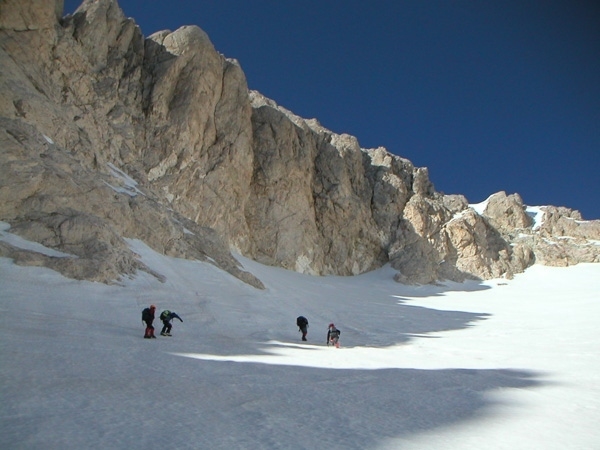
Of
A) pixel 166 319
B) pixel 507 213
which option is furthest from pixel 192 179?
pixel 507 213

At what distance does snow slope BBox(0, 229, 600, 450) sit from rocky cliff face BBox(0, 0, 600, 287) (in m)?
5.45

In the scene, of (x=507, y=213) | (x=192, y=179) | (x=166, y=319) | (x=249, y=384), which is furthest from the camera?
(x=507, y=213)

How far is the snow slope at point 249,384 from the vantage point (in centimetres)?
427

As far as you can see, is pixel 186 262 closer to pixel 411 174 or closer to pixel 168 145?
pixel 168 145

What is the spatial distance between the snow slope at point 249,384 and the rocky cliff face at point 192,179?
17.9ft

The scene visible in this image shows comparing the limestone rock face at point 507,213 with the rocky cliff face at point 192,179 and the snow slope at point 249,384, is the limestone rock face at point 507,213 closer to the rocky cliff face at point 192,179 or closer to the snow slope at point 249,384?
the rocky cliff face at point 192,179

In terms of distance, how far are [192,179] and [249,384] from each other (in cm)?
3899

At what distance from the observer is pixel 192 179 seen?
43.2 m

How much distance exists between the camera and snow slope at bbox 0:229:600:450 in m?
4.27

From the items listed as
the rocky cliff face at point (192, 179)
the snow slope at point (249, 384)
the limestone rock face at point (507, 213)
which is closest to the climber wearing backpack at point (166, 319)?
the snow slope at point (249, 384)

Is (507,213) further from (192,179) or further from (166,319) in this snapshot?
(166,319)

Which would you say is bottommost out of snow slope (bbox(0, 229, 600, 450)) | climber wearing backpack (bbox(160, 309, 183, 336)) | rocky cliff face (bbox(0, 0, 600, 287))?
snow slope (bbox(0, 229, 600, 450))

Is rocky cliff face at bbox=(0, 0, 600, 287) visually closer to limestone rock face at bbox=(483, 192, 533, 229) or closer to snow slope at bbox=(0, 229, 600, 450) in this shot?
limestone rock face at bbox=(483, 192, 533, 229)

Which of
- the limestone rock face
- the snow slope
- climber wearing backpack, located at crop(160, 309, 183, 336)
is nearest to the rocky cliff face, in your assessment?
the limestone rock face
